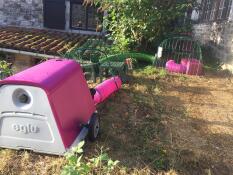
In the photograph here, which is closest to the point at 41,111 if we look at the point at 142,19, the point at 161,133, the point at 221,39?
the point at 161,133

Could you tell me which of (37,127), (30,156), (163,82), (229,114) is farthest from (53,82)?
(163,82)

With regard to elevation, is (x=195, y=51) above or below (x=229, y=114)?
above

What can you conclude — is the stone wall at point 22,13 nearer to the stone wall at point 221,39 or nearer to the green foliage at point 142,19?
the green foliage at point 142,19

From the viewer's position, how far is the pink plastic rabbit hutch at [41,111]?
322cm

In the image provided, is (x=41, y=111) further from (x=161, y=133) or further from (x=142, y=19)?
(x=142, y=19)

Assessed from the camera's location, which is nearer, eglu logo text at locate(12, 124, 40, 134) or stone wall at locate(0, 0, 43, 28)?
eglu logo text at locate(12, 124, 40, 134)

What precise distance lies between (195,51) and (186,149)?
17.1ft

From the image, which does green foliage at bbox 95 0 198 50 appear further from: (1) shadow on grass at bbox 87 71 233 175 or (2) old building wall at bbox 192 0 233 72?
(1) shadow on grass at bbox 87 71 233 175

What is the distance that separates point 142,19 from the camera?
26.7 ft

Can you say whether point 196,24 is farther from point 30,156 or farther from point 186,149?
point 30,156

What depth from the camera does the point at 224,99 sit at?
231 inches

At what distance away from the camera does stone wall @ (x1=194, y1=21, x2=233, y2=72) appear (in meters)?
7.70

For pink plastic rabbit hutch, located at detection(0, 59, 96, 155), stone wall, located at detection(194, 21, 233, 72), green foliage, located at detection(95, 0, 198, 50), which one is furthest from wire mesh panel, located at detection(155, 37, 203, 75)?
pink plastic rabbit hutch, located at detection(0, 59, 96, 155)

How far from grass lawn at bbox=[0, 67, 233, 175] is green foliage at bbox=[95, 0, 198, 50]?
2.29 m
